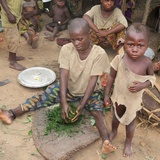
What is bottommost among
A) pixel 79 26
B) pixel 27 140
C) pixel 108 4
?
pixel 27 140

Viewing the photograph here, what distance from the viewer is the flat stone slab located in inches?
96.0

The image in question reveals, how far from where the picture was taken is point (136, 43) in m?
2.06

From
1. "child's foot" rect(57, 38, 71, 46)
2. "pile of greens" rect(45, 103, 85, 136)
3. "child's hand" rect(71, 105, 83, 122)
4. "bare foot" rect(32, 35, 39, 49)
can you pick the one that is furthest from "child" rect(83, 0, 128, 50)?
"child's hand" rect(71, 105, 83, 122)

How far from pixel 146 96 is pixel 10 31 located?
207cm

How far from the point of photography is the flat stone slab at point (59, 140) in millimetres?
2438

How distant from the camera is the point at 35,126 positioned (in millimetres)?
2738

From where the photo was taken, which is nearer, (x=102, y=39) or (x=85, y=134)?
(x=85, y=134)

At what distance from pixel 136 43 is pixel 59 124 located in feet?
3.94

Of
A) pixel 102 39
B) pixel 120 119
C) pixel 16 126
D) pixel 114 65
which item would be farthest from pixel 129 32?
pixel 102 39

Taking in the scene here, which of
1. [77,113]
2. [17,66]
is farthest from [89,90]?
[17,66]

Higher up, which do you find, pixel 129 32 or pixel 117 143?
pixel 129 32

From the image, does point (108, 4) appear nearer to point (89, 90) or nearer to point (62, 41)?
point (62, 41)

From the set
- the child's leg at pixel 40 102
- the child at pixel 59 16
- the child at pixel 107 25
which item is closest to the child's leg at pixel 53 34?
the child at pixel 59 16

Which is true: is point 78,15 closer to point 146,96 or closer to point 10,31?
point 10,31
